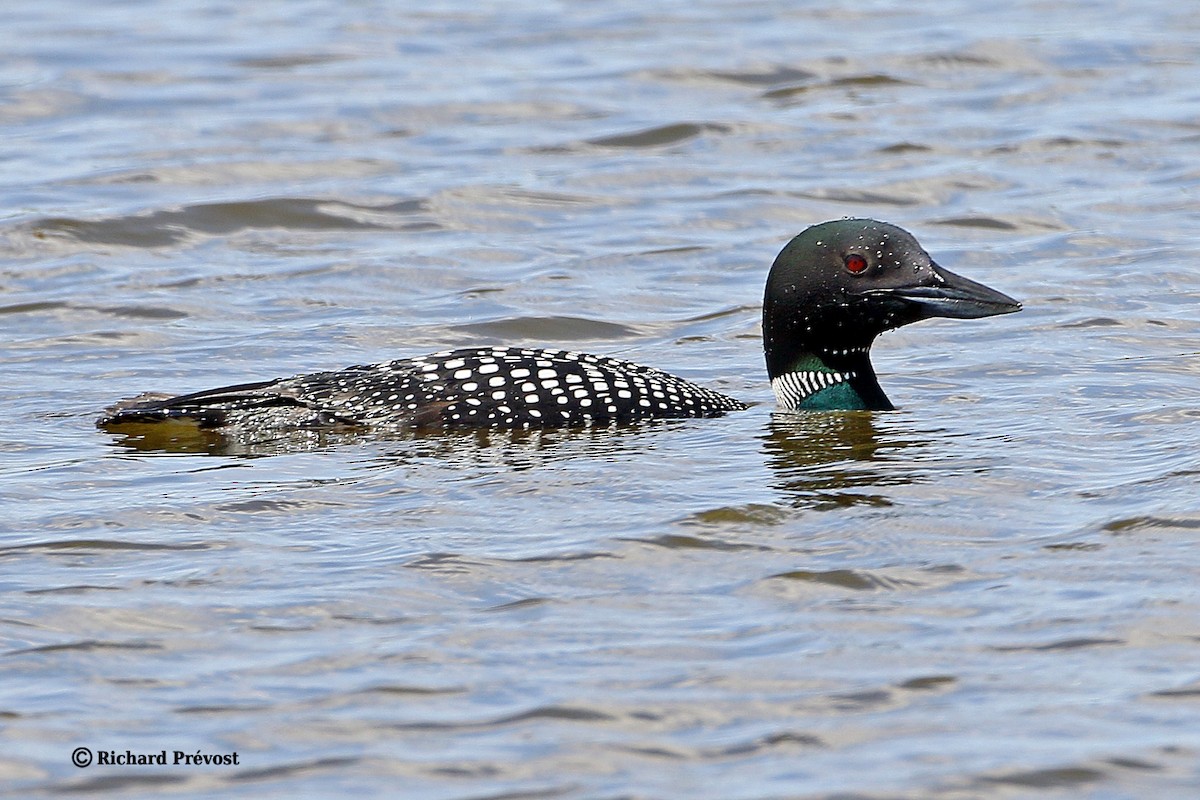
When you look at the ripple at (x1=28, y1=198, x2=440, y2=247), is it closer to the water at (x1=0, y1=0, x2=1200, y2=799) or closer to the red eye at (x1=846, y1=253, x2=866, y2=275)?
the water at (x1=0, y1=0, x2=1200, y2=799)

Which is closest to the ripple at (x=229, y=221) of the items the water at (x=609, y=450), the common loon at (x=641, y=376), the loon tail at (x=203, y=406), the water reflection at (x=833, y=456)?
the water at (x=609, y=450)

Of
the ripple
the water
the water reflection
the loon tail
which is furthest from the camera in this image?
the ripple

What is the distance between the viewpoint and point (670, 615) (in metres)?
4.87

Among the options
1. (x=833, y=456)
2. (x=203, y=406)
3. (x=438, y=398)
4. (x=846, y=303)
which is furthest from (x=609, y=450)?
(x=203, y=406)

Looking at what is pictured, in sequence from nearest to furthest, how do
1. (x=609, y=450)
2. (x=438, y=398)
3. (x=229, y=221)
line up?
(x=609, y=450) < (x=438, y=398) < (x=229, y=221)

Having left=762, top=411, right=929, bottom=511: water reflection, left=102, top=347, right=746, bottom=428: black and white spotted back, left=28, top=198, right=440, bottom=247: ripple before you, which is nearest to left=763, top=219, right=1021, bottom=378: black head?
left=762, top=411, right=929, bottom=511: water reflection

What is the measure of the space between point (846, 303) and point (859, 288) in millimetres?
74

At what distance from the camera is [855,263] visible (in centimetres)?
680

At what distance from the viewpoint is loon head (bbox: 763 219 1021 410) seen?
22.2 feet

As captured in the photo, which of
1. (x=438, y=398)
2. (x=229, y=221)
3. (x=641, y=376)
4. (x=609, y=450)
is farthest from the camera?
(x=229, y=221)

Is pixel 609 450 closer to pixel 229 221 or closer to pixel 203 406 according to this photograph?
pixel 203 406

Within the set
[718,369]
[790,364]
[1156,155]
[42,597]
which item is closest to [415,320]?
[718,369]

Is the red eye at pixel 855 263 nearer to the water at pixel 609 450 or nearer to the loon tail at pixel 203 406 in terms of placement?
the water at pixel 609 450

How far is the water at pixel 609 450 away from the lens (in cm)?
426
